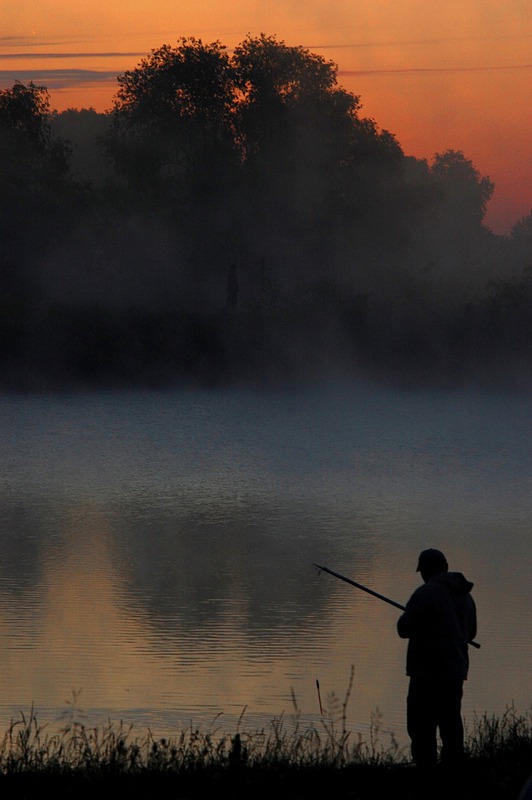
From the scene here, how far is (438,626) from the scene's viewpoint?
8.79 m

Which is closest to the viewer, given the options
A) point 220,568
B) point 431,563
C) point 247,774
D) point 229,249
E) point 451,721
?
point 431,563

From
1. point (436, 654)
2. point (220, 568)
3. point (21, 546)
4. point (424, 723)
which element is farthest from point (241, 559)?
point (436, 654)

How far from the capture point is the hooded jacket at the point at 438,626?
877 cm

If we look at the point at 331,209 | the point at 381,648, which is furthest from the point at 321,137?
the point at 381,648

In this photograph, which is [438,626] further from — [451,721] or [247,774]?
[247,774]

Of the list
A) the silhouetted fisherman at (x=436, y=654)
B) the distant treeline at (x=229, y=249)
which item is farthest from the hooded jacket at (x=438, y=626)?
the distant treeline at (x=229, y=249)

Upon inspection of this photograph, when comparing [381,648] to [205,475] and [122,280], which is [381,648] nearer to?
[205,475]

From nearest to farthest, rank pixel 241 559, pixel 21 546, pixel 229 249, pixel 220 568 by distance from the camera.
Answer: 1. pixel 220 568
2. pixel 241 559
3. pixel 21 546
4. pixel 229 249

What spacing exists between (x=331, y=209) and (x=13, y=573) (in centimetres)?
5500

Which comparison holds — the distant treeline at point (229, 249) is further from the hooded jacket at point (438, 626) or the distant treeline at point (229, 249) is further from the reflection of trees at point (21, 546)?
the hooded jacket at point (438, 626)

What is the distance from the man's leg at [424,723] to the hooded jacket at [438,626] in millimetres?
94

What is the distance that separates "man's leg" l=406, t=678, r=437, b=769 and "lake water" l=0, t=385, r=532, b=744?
3.62 meters

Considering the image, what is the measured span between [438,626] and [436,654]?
7.2 inches

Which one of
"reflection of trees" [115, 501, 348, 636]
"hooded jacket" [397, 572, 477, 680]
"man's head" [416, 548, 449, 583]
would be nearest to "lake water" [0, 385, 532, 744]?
"reflection of trees" [115, 501, 348, 636]
